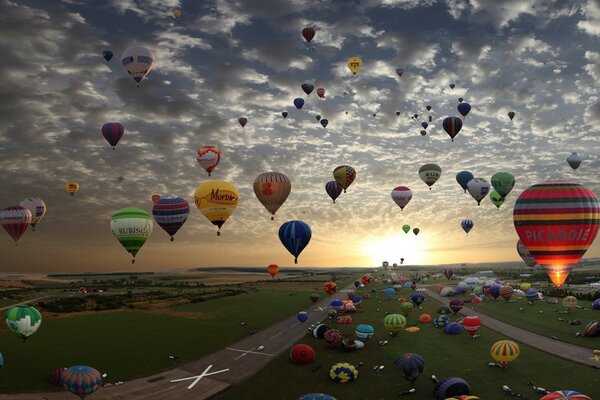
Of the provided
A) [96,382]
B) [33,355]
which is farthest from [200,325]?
[96,382]

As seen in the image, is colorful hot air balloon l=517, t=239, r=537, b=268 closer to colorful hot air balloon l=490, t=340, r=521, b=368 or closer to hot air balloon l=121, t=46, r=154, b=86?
colorful hot air balloon l=490, t=340, r=521, b=368

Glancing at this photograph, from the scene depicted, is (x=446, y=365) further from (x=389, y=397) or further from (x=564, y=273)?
(x=564, y=273)

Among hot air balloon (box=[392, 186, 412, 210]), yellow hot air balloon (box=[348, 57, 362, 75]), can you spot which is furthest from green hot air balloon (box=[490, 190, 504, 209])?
yellow hot air balloon (box=[348, 57, 362, 75])

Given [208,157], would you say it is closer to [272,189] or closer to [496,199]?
[272,189]

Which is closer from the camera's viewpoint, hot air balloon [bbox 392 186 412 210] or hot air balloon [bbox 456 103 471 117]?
hot air balloon [bbox 456 103 471 117]

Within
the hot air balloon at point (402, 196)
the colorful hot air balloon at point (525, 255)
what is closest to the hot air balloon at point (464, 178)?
the hot air balloon at point (402, 196)

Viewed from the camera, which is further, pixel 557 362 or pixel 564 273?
pixel 557 362
